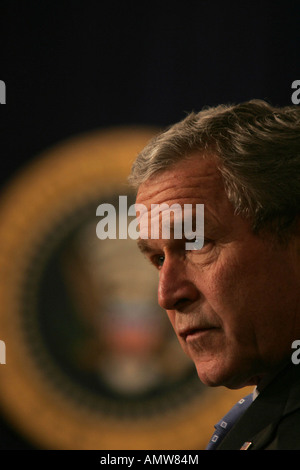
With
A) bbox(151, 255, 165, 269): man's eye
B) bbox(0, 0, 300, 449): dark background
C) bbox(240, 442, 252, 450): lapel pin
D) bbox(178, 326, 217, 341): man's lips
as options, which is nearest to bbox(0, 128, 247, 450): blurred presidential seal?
bbox(0, 0, 300, 449): dark background

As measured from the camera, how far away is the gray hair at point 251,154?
98cm

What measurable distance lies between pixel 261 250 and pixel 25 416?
1272 millimetres

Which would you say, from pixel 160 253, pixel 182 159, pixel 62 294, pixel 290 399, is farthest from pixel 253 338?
pixel 62 294

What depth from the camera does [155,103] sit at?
2111mm

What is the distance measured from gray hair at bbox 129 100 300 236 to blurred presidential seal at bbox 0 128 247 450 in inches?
36.0

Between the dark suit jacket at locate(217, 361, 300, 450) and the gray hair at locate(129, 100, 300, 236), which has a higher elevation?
the gray hair at locate(129, 100, 300, 236)

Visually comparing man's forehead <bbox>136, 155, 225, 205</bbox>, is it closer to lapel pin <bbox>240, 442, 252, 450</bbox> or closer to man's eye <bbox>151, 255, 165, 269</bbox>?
man's eye <bbox>151, 255, 165, 269</bbox>

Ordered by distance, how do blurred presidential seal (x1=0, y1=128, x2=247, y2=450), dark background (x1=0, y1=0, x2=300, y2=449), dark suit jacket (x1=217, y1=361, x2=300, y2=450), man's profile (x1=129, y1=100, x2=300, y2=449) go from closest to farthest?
dark suit jacket (x1=217, y1=361, x2=300, y2=450) → man's profile (x1=129, y1=100, x2=300, y2=449) → blurred presidential seal (x1=0, y1=128, x2=247, y2=450) → dark background (x1=0, y1=0, x2=300, y2=449)

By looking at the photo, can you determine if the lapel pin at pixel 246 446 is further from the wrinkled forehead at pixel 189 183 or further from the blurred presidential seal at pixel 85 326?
the blurred presidential seal at pixel 85 326

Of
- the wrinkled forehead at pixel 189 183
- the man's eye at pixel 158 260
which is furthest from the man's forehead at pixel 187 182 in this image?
the man's eye at pixel 158 260

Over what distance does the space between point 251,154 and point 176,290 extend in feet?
0.92

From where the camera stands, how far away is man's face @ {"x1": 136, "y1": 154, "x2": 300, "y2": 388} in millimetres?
970

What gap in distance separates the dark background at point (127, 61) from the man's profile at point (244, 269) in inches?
43.7

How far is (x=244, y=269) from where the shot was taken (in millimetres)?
981
